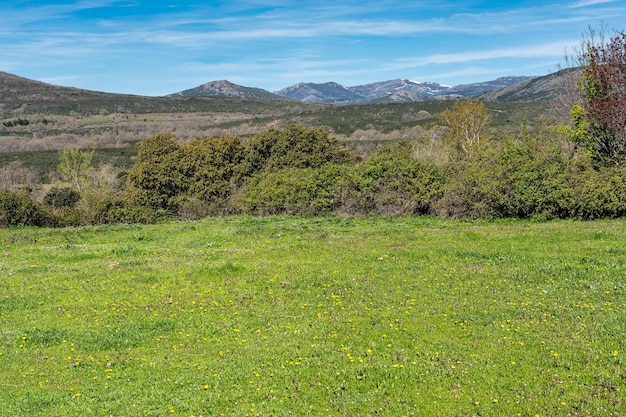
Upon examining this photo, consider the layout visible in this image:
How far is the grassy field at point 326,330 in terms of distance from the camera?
6621 millimetres

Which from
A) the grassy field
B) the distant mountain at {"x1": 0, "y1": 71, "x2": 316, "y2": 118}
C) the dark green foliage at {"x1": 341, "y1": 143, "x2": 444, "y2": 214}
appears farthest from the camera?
the distant mountain at {"x1": 0, "y1": 71, "x2": 316, "y2": 118}

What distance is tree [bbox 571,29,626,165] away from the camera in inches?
912

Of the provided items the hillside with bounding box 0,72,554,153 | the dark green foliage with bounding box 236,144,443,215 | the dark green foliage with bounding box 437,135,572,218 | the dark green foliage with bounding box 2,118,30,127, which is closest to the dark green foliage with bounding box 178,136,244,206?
the dark green foliage with bounding box 236,144,443,215

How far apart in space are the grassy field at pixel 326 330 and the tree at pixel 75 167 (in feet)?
126

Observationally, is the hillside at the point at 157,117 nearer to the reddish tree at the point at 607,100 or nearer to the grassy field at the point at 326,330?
the reddish tree at the point at 607,100

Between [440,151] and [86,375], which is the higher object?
Answer: [440,151]

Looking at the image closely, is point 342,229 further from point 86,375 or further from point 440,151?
point 440,151

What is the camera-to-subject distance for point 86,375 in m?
7.56

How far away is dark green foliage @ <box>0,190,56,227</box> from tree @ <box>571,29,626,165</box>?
26277 millimetres

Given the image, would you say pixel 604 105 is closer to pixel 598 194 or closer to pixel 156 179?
pixel 598 194

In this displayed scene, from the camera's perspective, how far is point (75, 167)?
51.6 m

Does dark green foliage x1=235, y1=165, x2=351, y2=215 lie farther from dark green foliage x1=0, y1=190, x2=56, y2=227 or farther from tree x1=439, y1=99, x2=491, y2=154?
tree x1=439, y1=99, x2=491, y2=154

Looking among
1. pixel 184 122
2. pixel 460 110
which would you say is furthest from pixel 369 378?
pixel 184 122

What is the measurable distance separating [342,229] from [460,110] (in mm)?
38956
